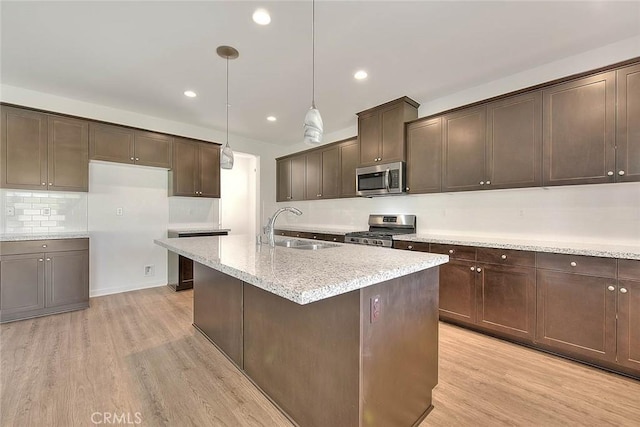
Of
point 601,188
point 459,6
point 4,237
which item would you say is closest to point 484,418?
point 601,188

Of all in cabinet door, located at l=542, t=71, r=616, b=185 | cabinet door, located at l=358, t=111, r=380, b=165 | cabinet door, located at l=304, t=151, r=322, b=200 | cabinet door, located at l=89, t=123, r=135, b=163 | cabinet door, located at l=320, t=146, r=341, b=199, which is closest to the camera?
cabinet door, located at l=542, t=71, r=616, b=185

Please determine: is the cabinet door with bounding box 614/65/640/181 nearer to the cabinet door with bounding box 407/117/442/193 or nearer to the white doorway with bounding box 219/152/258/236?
the cabinet door with bounding box 407/117/442/193

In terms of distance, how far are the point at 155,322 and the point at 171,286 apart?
1509mm

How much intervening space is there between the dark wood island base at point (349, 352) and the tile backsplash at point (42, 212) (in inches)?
127

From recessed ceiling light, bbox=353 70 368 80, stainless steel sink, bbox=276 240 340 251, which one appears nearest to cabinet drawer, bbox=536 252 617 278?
stainless steel sink, bbox=276 240 340 251

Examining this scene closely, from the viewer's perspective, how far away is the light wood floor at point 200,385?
159 cm

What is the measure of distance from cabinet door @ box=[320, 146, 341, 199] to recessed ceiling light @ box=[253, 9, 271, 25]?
2.51 meters

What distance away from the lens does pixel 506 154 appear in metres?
2.72

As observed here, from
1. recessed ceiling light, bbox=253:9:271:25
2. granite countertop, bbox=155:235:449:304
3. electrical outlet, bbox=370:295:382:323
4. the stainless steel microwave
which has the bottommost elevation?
electrical outlet, bbox=370:295:382:323

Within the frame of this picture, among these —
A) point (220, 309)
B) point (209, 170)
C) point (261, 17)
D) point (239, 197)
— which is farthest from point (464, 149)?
point (239, 197)

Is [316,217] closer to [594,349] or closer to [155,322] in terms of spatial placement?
[155,322]

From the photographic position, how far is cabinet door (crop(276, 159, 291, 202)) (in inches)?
218

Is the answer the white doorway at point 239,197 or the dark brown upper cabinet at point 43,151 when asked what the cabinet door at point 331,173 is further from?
the dark brown upper cabinet at point 43,151

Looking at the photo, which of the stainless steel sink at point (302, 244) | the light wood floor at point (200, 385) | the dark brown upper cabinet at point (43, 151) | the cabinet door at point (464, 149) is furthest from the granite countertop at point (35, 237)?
the cabinet door at point (464, 149)
